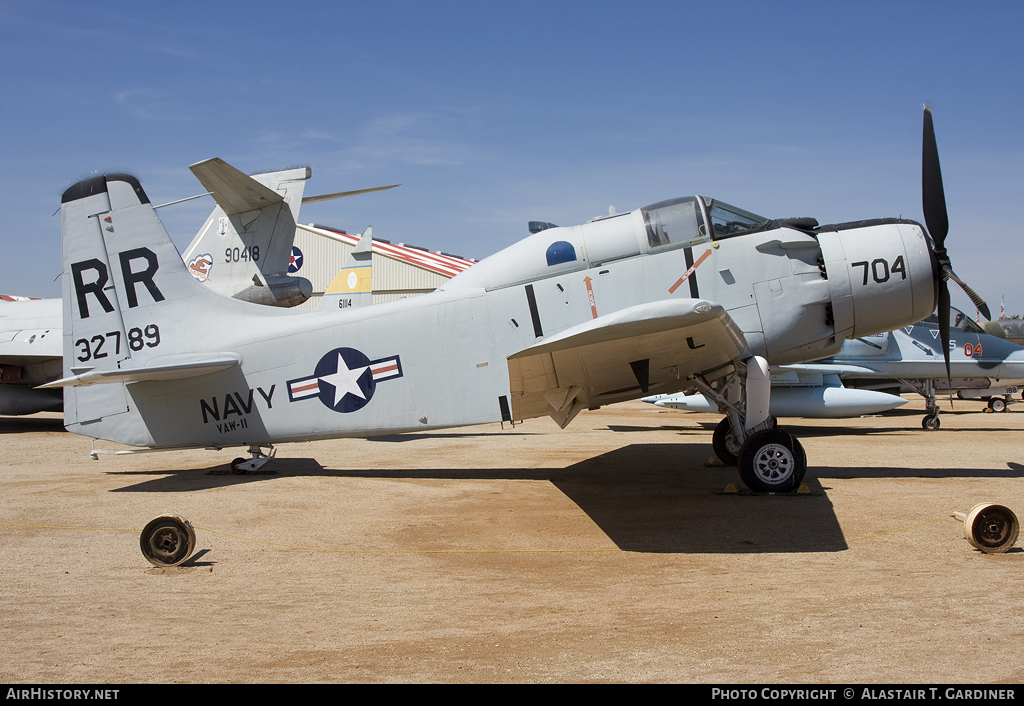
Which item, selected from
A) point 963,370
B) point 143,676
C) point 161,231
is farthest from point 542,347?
point 963,370

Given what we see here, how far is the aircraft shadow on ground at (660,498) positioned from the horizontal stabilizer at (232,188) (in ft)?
17.6

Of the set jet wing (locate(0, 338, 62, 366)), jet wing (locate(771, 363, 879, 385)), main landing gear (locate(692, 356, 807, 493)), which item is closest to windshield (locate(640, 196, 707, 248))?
main landing gear (locate(692, 356, 807, 493))

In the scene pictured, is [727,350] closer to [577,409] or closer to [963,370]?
[577,409]

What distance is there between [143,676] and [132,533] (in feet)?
12.5

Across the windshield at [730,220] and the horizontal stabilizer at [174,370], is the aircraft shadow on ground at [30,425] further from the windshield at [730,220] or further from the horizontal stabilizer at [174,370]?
the windshield at [730,220]

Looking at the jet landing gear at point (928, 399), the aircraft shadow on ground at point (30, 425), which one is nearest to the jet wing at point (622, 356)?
the jet landing gear at point (928, 399)

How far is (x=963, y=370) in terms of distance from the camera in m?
18.3

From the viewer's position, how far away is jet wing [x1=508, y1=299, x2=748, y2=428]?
18.9 ft

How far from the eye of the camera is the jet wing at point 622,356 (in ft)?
18.9

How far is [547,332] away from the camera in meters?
8.34

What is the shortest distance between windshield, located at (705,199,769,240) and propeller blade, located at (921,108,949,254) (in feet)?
6.50

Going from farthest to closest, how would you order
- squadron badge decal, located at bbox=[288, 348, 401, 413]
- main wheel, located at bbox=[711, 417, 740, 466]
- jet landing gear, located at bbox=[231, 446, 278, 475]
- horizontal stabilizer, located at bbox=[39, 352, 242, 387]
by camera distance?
1. main wheel, located at bbox=[711, 417, 740, 466]
2. jet landing gear, located at bbox=[231, 446, 278, 475]
3. squadron badge decal, located at bbox=[288, 348, 401, 413]
4. horizontal stabilizer, located at bbox=[39, 352, 242, 387]

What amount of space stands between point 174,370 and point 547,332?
15.6ft

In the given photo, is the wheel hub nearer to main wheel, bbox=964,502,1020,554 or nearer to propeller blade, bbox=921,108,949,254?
main wheel, bbox=964,502,1020,554
